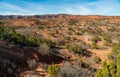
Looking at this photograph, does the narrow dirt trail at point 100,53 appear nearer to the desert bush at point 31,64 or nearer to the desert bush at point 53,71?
the desert bush at point 31,64

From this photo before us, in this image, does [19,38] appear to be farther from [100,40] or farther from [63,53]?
[100,40]

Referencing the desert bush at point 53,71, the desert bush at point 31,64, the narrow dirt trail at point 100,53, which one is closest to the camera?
the desert bush at point 53,71

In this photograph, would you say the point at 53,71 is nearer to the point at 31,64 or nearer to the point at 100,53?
the point at 31,64

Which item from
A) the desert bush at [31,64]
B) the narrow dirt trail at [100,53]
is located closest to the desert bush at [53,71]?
the desert bush at [31,64]

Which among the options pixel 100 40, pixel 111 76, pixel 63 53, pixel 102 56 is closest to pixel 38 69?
pixel 111 76

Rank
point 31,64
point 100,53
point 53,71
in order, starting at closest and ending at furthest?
point 53,71 < point 31,64 < point 100,53

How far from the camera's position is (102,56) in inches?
820

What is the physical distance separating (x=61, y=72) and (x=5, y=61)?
3154mm

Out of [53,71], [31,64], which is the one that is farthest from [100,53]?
[53,71]

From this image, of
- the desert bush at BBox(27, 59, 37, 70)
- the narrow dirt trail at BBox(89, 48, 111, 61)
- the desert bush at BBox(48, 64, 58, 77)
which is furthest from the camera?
the narrow dirt trail at BBox(89, 48, 111, 61)

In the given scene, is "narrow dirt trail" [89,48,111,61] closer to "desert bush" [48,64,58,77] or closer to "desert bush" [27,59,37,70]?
"desert bush" [27,59,37,70]

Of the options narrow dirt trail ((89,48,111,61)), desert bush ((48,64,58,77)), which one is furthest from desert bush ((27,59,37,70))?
narrow dirt trail ((89,48,111,61))

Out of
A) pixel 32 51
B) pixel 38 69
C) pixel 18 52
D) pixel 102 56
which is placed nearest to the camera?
pixel 38 69

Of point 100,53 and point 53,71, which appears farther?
point 100,53
